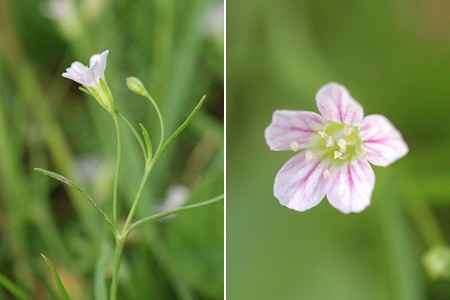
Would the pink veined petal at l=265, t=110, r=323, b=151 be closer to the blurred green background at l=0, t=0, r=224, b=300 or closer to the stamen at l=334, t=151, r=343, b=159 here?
the stamen at l=334, t=151, r=343, b=159

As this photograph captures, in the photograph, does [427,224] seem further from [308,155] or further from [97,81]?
[97,81]

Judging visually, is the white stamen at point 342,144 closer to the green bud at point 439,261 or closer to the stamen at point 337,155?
the stamen at point 337,155

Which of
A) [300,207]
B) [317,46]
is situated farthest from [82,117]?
[300,207]

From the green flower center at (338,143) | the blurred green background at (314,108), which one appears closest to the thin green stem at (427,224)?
the blurred green background at (314,108)

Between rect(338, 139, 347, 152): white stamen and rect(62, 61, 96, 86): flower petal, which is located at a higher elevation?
rect(62, 61, 96, 86): flower petal

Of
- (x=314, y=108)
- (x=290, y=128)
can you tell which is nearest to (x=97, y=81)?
(x=290, y=128)

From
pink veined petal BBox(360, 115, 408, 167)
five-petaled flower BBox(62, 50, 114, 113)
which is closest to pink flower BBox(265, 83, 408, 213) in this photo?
pink veined petal BBox(360, 115, 408, 167)
